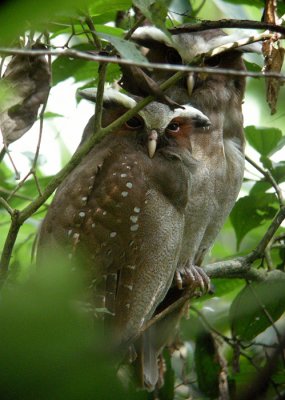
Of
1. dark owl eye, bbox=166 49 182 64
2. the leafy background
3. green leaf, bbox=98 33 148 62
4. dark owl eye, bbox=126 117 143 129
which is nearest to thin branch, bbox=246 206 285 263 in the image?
the leafy background

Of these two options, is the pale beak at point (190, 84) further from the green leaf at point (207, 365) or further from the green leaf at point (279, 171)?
the green leaf at point (207, 365)

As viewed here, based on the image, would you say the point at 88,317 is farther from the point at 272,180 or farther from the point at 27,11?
the point at 272,180

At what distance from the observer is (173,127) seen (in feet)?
11.1

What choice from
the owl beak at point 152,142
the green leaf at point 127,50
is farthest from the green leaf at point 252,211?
the green leaf at point 127,50

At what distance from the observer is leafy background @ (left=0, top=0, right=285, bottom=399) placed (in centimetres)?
62

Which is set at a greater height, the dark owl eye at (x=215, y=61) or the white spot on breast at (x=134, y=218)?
the dark owl eye at (x=215, y=61)

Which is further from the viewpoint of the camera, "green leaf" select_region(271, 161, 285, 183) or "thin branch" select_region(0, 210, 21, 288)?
"green leaf" select_region(271, 161, 285, 183)

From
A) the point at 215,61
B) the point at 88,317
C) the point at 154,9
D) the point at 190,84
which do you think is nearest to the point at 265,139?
the point at 190,84

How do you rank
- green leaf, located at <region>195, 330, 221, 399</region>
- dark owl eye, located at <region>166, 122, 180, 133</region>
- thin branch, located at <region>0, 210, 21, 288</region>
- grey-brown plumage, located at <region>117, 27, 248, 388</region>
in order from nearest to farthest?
thin branch, located at <region>0, 210, 21, 288</region>
green leaf, located at <region>195, 330, 221, 399</region>
dark owl eye, located at <region>166, 122, 180, 133</region>
grey-brown plumage, located at <region>117, 27, 248, 388</region>

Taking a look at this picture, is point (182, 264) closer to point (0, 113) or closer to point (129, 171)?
point (129, 171)

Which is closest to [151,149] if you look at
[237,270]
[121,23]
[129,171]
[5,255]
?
[129,171]

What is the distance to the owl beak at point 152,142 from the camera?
3121mm

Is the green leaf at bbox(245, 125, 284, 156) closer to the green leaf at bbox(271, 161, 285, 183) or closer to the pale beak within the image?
the green leaf at bbox(271, 161, 285, 183)

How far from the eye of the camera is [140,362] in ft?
10.8
